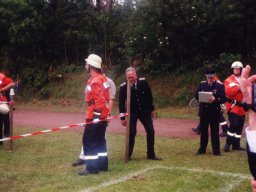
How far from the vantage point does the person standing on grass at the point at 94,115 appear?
29.0 ft

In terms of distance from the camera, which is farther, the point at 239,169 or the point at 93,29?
the point at 93,29

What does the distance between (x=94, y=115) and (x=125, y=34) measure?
51.2 feet

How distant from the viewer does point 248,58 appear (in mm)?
22734

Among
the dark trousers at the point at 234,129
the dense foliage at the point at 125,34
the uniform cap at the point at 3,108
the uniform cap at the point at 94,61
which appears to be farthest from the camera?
the dense foliage at the point at 125,34

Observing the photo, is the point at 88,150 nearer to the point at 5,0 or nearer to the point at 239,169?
the point at 239,169

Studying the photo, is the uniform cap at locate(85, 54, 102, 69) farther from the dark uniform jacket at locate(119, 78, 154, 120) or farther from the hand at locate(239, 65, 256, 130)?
the hand at locate(239, 65, 256, 130)

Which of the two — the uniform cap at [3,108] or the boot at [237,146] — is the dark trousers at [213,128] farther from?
the uniform cap at [3,108]

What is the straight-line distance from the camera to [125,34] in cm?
2411

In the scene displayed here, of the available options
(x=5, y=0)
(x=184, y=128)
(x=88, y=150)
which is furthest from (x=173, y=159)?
(x=5, y=0)

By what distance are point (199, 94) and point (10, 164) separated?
438 cm

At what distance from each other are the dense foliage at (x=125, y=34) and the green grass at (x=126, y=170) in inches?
408

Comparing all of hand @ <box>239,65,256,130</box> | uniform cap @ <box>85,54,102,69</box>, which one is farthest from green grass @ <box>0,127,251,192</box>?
hand @ <box>239,65,256,130</box>

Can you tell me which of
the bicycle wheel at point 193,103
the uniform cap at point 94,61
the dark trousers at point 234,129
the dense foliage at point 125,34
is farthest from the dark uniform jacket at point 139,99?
the dense foliage at point 125,34

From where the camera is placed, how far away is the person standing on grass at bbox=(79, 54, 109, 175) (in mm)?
8836
